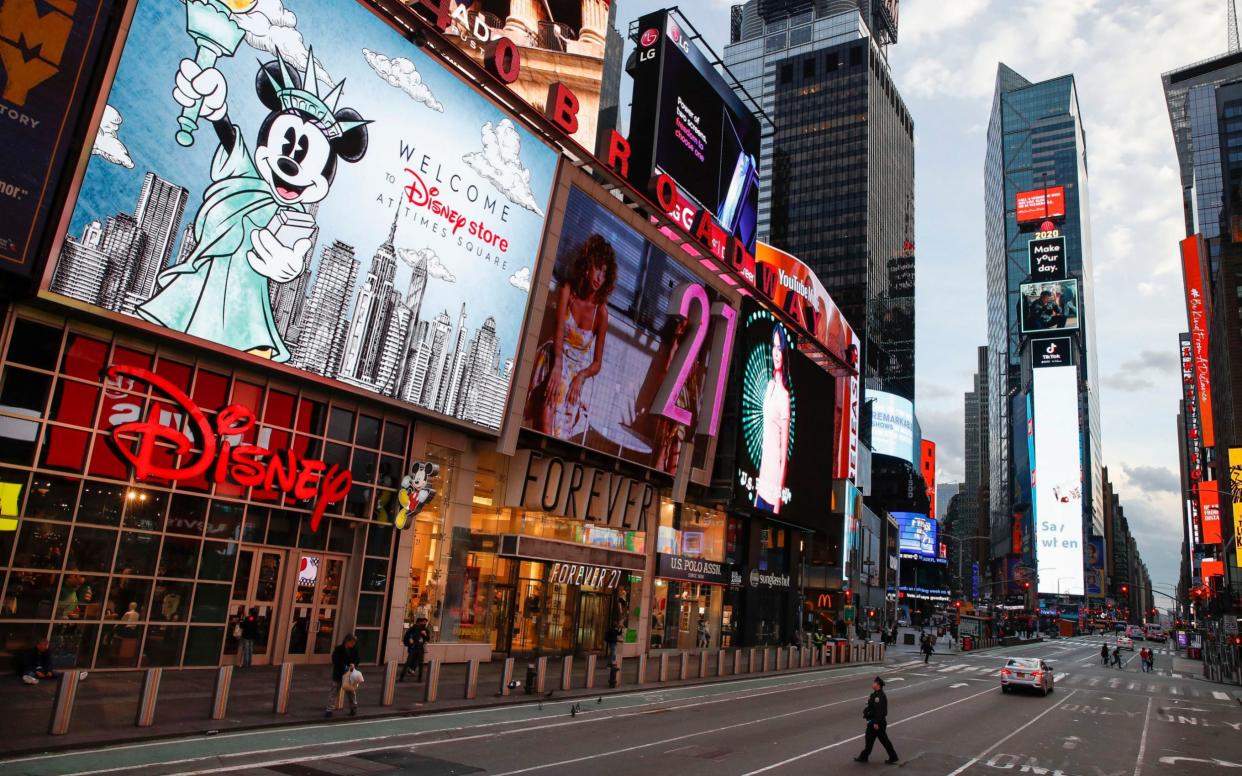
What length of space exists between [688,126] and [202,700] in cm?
3415

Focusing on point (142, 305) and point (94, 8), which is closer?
point (94, 8)

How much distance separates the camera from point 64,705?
1298 centimetres

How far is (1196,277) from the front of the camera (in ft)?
329

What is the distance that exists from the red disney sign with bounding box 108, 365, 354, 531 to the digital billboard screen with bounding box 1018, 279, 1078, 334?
196486 millimetres

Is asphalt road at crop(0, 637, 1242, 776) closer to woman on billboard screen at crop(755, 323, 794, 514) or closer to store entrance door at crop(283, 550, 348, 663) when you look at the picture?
store entrance door at crop(283, 550, 348, 663)

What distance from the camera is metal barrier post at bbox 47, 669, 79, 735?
12852mm

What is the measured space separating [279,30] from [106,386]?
9780 millimetres

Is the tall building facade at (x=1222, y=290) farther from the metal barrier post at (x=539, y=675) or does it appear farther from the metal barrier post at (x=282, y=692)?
the metal barrier post at (x=282, y=692)

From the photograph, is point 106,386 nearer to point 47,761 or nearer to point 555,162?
point 47,761

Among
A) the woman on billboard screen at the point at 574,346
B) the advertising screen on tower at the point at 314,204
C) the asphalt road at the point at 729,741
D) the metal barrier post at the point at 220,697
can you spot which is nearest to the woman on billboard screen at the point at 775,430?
the asphalt road at the point at 729,741

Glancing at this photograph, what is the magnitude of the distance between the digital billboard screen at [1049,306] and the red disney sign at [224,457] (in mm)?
196486

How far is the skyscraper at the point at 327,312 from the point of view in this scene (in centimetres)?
2217

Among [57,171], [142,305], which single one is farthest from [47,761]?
[57,171]

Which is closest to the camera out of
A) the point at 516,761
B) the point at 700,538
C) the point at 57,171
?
the point at 516,761
